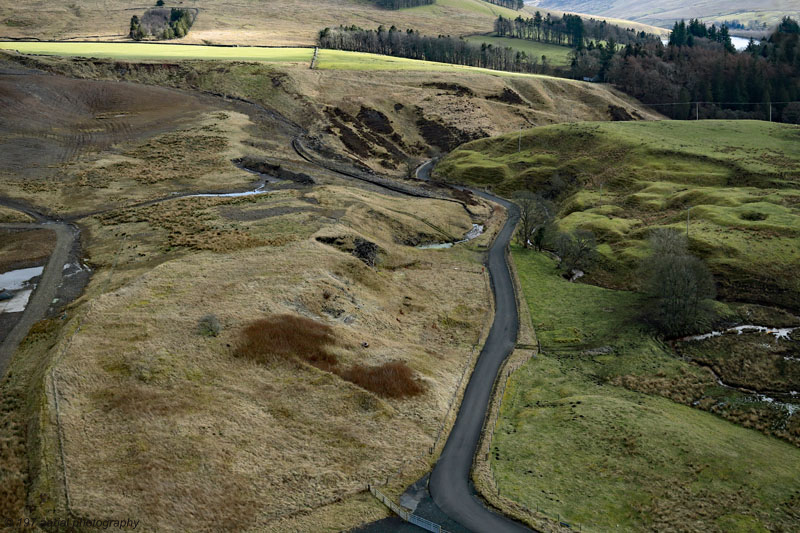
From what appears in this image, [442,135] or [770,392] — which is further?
[442,135]

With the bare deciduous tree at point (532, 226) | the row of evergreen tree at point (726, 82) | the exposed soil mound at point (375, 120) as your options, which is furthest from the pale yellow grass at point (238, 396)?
the row of evergreen tree at point (726, 82)

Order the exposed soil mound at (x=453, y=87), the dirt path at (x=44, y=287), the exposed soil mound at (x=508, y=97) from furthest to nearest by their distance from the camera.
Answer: the exposed soil mound at (x=508, y=97), the exposed soil mound at (x=453, y=87), the dirt path at (x=44, y=287)

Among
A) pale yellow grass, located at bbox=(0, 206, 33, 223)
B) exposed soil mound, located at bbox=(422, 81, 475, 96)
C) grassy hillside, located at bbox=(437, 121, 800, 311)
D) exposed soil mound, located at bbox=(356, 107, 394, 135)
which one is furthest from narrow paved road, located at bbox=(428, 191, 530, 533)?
exposed soil mound, located at bbox=(422, 81, 475, 96)

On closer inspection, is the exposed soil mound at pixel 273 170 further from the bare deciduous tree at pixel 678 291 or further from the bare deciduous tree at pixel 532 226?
the bare deciduous tree at pixel 678 291

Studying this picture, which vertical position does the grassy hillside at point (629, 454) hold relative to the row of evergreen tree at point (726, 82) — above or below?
below

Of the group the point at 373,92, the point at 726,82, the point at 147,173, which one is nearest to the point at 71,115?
the point at 147,173

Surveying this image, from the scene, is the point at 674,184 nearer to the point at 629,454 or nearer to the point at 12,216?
the point at 629,454

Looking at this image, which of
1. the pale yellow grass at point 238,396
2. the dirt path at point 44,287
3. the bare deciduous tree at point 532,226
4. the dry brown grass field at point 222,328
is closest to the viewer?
the pale yellow grass at point 238,396

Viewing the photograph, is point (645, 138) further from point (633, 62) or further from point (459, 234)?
point (633, 62)
